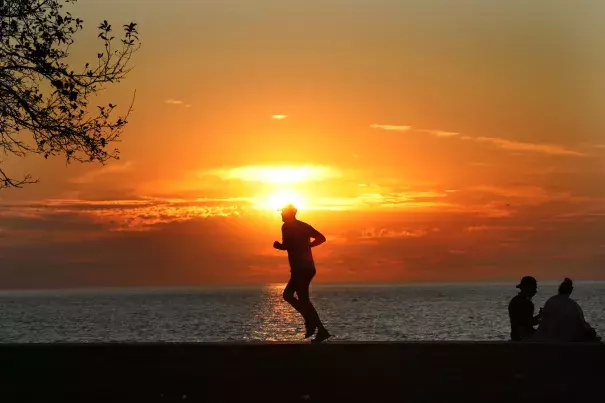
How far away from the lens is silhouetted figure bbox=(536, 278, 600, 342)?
16891 millimetres

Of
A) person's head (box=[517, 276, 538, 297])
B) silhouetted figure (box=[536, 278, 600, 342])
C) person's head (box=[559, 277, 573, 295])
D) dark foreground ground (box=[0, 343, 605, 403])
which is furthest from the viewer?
person's head (box=[517, 276, 538, 297])

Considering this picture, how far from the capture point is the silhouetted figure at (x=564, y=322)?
55.4 feet

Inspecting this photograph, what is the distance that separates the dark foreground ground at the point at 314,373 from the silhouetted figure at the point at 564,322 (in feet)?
8.93

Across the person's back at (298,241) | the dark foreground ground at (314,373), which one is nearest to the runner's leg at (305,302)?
the person's back at (298,241)

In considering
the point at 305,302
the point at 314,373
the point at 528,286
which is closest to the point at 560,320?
the point at 528,286

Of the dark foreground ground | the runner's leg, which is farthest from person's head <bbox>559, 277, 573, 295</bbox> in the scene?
the runner's leg

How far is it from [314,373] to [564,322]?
203 inches

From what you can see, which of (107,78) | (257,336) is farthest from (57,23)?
(257,336)

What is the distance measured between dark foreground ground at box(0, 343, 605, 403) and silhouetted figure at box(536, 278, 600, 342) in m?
2.72

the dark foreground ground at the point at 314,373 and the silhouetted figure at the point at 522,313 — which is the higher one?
the silhouetted figure at the point at 522,313

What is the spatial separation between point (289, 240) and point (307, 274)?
0.69 m

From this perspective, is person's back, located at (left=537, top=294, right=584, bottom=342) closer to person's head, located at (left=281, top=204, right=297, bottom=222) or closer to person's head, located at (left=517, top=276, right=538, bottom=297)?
person's head, located at (left=517, top=276, right=538, bottom=297)

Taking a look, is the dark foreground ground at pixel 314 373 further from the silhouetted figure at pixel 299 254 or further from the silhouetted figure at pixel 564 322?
the silhouetted figure at pixel 299 254

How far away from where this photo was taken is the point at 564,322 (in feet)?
55.8
